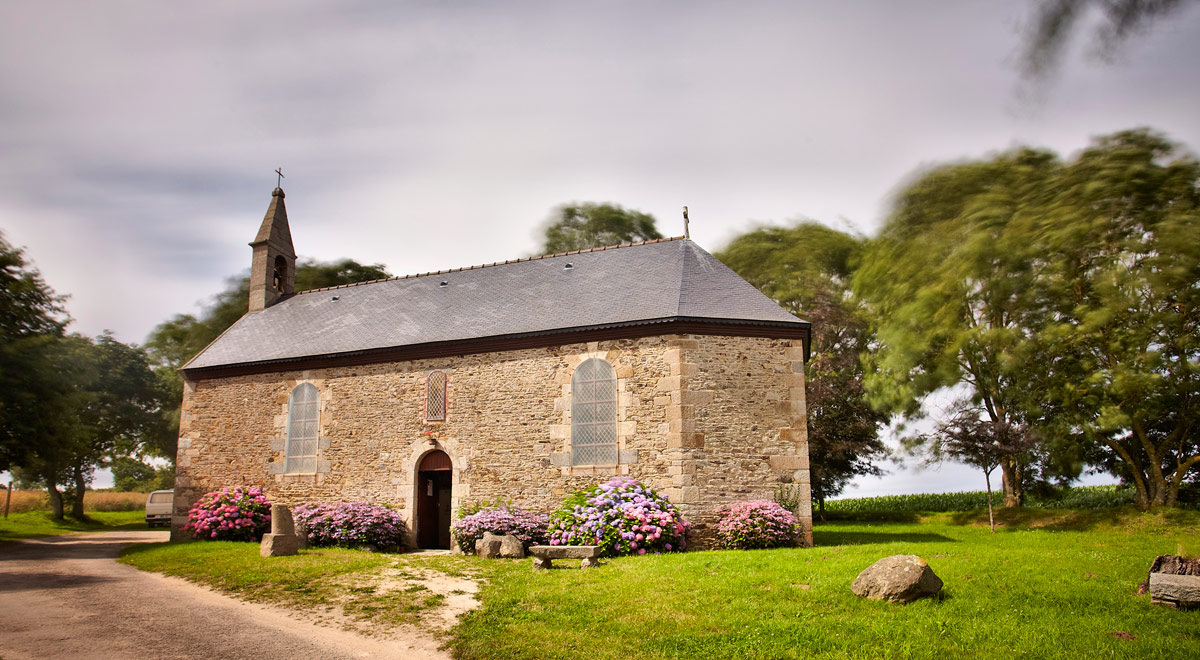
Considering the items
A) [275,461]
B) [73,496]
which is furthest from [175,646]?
[73,496]

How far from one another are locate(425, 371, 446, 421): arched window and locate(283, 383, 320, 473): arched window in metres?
3.02

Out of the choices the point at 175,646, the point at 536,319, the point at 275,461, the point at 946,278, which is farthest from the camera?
the point at 275,461

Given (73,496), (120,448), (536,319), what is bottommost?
(73,496)

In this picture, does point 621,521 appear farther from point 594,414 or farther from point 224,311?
point 224,311

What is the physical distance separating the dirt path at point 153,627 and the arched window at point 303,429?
18.3 ft

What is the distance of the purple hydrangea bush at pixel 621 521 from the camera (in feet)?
43.0

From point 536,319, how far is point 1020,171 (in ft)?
49.1

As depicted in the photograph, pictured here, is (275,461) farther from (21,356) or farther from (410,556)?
(21,356)

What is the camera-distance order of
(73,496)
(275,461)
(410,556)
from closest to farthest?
(410,556) < (275,461) < (73,496)

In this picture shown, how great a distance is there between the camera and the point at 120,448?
33.2 m

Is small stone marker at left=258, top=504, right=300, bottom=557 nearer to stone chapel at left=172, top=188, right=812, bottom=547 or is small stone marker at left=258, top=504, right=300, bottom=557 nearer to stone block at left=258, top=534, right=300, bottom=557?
stone block at left=258, top=534, right=300, bottom=557

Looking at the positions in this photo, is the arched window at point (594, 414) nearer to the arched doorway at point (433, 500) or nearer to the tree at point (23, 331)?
the arched doorway at point (433, 500)

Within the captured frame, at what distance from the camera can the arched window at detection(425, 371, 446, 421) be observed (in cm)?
1639

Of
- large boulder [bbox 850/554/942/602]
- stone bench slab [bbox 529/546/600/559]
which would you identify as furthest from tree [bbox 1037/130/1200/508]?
stone bench slab [bbox 529/546/600/559]
